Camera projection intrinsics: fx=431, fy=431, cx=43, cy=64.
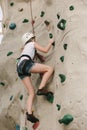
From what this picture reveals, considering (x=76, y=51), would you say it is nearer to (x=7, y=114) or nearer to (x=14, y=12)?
(x=7, y=114)

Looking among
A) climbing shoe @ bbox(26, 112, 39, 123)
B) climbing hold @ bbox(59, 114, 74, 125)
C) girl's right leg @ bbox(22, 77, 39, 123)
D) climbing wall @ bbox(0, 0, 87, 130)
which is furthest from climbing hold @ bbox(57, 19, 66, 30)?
climbing hold @ bbox(59, 114, 74, 125)

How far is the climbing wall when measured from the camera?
3.93m

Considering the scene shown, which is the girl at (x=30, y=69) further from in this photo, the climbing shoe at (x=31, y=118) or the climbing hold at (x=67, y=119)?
the climbing hold at (x=67, y=119)

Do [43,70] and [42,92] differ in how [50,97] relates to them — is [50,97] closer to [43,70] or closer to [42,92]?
[42,92]

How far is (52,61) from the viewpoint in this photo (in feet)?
15.4

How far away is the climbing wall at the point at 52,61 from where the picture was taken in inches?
155

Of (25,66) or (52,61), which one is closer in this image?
(25,66)

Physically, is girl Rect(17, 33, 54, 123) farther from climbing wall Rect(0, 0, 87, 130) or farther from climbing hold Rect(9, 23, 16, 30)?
climbing hold Rect(9, 23, 16, 30)

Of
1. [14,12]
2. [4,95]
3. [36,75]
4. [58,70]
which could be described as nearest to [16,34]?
[14,12]

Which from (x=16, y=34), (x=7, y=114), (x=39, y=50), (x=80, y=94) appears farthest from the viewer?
(x=16, y=34)

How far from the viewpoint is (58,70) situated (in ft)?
14.3

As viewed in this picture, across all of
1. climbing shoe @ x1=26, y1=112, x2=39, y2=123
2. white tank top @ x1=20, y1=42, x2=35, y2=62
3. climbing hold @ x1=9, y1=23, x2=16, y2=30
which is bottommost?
climbing shoe @ x1=26, y1=112, x2=39, y2=123

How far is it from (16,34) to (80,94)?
2175 mm

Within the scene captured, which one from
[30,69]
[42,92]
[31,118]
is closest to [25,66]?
[30,69]
